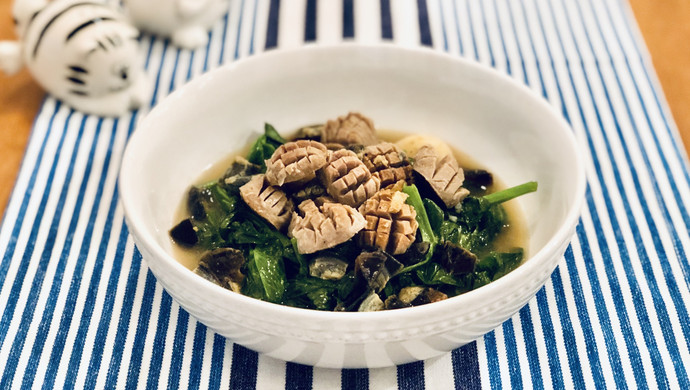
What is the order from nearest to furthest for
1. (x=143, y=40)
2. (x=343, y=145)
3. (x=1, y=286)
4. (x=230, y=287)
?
(x=230, y=287) → (x=1, y=286) → (x=343, y=145) → (x=143, y=40)

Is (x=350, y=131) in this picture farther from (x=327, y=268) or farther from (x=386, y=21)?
(x=386, y=21)

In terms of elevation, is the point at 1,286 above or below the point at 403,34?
below

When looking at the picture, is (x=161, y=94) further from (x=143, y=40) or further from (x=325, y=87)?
(x=325, y=87)

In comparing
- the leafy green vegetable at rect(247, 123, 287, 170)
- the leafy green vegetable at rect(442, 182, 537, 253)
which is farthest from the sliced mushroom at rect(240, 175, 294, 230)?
the leafy green vegetable at rect(442, 182, 537, 253)

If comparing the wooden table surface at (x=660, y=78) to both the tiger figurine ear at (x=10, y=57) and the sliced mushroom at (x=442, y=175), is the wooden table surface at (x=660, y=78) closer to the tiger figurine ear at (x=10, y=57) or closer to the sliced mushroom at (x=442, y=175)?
the tiger figurine ear at (x=10, y=57)

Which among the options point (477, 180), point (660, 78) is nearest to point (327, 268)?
point (477, 180)

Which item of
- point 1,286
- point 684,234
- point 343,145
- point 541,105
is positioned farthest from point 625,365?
point 1,286
